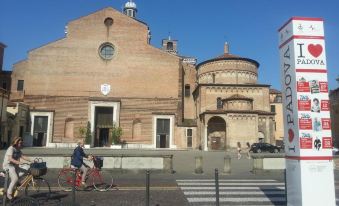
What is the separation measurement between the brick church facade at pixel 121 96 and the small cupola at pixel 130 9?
3446 centimetres

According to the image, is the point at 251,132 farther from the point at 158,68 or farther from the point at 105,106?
the point at 105,106

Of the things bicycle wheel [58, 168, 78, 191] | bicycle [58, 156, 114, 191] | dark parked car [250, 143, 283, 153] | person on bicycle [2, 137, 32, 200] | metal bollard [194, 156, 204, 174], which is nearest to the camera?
person on bicycle [2, 137, 32, 200]

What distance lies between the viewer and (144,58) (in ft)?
149

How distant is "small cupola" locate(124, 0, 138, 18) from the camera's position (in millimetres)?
79562

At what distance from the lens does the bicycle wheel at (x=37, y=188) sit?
9438 millimetres

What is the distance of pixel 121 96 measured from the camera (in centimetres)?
4412

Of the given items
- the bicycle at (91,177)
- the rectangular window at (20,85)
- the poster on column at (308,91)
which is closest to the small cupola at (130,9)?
the rectangular window at (20,85)

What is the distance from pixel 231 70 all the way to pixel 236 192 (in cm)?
4062

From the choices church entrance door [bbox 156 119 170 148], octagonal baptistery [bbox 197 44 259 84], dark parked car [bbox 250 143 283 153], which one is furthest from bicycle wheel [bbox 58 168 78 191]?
octagonal baptistery [bbox 197 44 259 84]

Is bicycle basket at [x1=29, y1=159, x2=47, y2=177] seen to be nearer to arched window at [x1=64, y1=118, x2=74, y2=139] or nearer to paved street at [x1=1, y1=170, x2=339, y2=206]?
paved street at [x1=1, y1=170, x2=339, y2=206]

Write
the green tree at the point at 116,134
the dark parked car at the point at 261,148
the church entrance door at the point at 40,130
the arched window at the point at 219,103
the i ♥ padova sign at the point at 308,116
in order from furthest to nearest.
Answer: the arched window at the point at 219,103, the church entrance door at the point at 40,130, the green tree at the point at 116,134, the dark parked car at the point at 261,148, the i ♥ padova sign at the point at 308,116

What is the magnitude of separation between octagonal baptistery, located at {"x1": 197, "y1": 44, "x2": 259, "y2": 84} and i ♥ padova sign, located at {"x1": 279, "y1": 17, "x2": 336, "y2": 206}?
43339mm

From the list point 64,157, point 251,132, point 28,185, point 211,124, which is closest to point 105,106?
point 211,124

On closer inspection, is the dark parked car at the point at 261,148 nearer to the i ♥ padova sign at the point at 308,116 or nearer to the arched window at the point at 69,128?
the arched window at the point at 69,128
